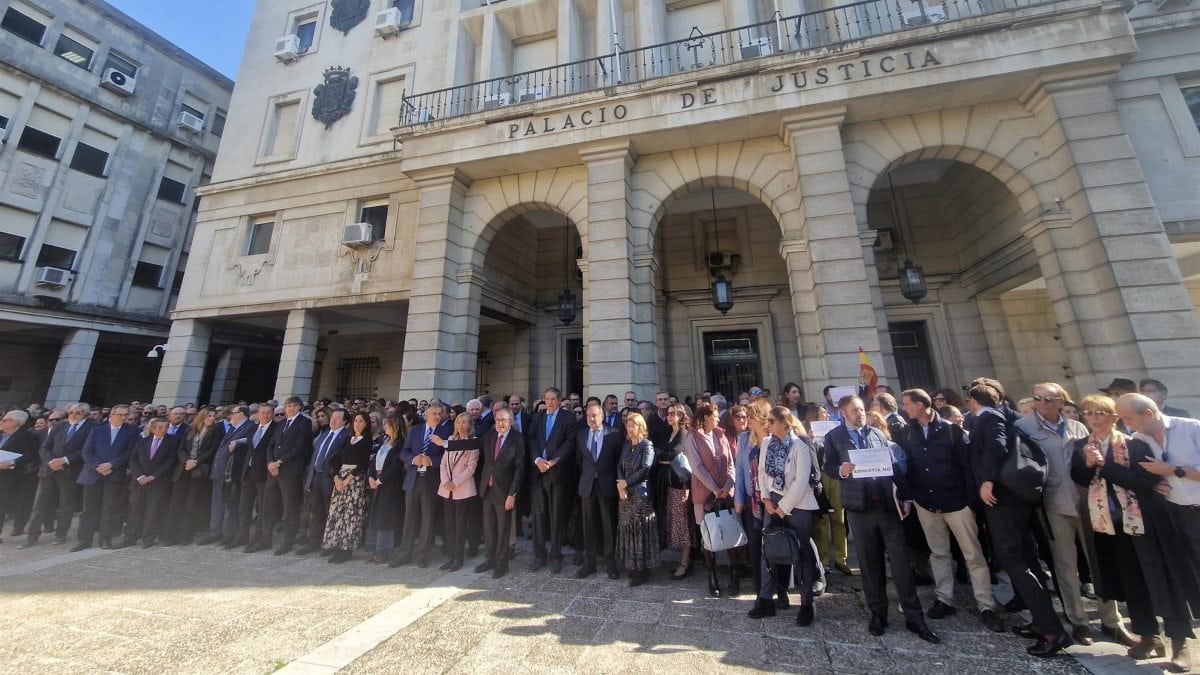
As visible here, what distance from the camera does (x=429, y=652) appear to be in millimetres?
3562

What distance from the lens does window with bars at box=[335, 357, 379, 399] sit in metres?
15.9

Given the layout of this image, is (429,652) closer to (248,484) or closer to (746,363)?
(248,484)

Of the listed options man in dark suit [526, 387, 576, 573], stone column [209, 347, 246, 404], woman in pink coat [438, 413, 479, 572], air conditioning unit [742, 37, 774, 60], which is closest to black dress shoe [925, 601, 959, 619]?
man in dark suit [526, 387, 576, 573]

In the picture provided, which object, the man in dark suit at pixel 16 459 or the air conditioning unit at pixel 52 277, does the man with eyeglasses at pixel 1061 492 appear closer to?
the man in dark suit at pixel 16 459

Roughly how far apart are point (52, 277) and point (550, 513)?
833 inches

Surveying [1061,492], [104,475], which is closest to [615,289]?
[1061,492]

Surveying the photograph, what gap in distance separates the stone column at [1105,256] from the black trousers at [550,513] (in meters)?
8.69

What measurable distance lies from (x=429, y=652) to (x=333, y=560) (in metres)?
3.20

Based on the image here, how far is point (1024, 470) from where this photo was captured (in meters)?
3.52

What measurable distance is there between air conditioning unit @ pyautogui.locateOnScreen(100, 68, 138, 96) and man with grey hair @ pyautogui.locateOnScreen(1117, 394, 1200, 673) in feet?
97.2

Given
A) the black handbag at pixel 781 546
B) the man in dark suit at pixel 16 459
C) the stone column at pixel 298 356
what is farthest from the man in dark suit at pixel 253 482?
the black handbag at pixel 781 546

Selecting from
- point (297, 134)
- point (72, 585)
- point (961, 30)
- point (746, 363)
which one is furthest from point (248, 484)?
point (961, 30)

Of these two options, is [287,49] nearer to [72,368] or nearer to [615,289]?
[72,368]

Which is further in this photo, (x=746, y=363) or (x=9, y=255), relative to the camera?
(x=9, y=255)
